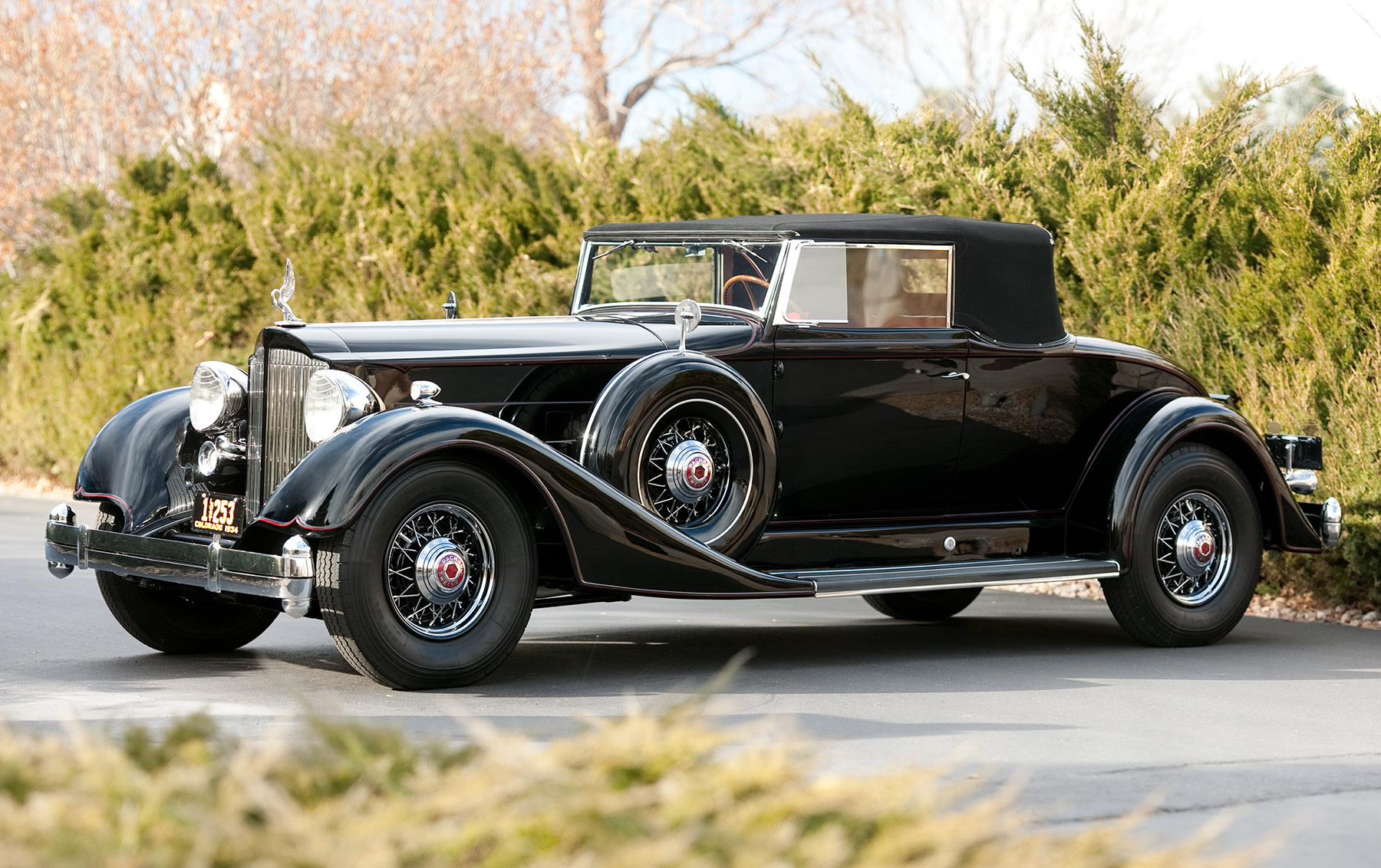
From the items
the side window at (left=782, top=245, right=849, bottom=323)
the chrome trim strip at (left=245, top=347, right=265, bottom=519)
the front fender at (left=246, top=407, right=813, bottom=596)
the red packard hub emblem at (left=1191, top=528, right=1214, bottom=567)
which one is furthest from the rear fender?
the chrome trim strip at (left=245, top=347, right=265, bottom=519)

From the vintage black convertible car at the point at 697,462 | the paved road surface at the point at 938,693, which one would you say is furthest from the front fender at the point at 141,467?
the paved road surface at the point at 938,693

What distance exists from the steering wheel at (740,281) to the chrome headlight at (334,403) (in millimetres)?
1905

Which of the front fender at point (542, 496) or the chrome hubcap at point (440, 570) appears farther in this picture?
the chrome hubcap at point (440, 570)

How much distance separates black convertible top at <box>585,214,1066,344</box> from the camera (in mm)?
7062

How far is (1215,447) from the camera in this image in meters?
7.48

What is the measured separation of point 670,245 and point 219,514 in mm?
2536

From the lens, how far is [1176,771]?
4.60m

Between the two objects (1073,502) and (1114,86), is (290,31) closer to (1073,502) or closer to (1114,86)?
(1114,86)

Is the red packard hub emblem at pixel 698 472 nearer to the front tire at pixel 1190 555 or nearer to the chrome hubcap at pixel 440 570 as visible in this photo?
the chrome hubcap at pixel 440 570

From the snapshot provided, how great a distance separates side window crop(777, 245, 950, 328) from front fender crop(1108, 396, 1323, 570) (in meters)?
1.12

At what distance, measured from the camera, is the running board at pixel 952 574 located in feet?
20.7

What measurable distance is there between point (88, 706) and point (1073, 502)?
14.7 feet

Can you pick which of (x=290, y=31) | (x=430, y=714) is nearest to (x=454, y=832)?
(x=430, y=714)

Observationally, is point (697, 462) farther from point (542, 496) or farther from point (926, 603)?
point (926, 603)
